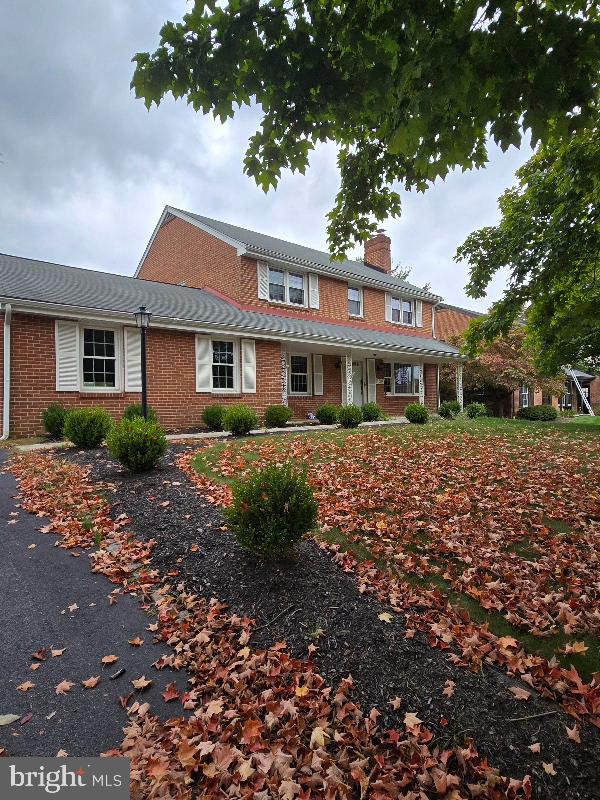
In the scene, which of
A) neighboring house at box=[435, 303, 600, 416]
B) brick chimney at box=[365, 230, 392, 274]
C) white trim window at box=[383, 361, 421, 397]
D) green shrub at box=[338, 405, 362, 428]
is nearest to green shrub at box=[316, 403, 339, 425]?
green shrub at box=[338, 405, 362, 428]

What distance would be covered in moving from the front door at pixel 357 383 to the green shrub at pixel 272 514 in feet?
52.3

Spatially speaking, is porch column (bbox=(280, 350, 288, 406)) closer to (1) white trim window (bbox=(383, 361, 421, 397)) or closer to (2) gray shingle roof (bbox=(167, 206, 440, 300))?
(2) gray shingle roof (bbox=(167, 206, 440, 300))

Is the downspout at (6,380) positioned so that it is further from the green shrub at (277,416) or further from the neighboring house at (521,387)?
the neighboring house at (521,387)

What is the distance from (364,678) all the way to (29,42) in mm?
8554

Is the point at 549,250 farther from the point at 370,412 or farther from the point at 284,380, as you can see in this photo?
the point at 284,380

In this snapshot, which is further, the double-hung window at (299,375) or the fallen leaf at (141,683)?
the double-hung window at (299,375)

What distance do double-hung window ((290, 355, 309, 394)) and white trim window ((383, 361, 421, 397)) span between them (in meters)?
4.92

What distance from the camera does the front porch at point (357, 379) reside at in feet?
56.6

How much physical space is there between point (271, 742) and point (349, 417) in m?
11.3

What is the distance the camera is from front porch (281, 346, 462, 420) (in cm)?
1727

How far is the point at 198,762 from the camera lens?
222 centimetres

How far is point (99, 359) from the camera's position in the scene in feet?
38.5

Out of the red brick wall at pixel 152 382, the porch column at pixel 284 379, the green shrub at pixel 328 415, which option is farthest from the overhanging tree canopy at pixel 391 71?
the porch column at pixel 284 379

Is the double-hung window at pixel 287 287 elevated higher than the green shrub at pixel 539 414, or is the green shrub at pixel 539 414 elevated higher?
the double-hung window at pixel 287 287
